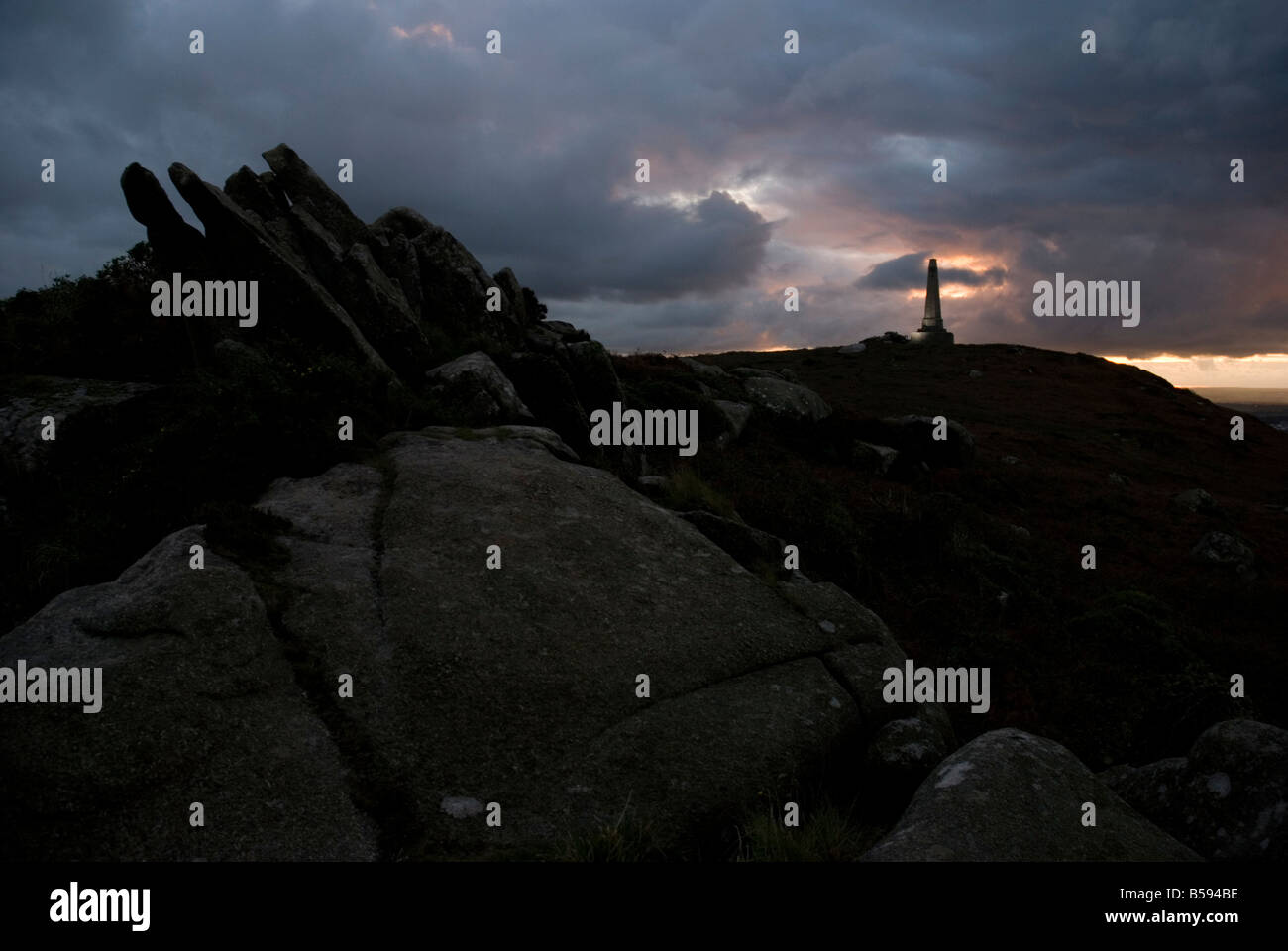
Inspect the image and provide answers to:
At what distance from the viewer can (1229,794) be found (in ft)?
22.6

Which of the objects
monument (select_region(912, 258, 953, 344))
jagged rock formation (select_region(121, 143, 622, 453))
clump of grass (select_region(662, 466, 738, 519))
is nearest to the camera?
clump of grass (select_region(662, 466, 738, 519))

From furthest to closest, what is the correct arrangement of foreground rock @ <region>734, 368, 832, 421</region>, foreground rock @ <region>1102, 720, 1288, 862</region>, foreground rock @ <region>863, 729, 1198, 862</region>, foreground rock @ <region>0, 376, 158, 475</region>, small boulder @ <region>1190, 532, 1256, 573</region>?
foreground rock @ <region>734, 368, 832, 421</region>, small boulder @ <region>1190, 532, 1256, 573</region>, foreground rock @ <region>0, 376, 158, 475</region>, foreground rock @ <region>1102, 720, 1288, 862</region>, foreground rock @ <region>863, 729, 1198, 862</region>

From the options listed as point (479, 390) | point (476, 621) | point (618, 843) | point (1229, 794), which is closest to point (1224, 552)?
point (1229, 794)

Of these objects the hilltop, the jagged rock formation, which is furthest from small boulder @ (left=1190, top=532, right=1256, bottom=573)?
the jagged rock formation

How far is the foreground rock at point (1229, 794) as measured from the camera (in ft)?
21.4

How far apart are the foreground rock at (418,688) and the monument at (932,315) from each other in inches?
3255

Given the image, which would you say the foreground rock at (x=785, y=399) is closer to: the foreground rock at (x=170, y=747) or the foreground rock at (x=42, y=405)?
the foreground rock at (x=42, y=405)

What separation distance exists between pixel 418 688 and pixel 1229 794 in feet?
25.2

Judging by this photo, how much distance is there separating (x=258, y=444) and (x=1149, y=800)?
11.8 metres

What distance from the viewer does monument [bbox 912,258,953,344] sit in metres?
85.1

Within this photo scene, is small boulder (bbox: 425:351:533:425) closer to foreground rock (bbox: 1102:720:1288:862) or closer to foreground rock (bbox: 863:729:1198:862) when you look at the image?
foreground rock (bbox: 863:729:1198:862)

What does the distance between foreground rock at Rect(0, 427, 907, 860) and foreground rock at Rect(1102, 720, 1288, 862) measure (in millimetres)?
2928

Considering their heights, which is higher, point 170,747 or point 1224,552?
point 1224,552

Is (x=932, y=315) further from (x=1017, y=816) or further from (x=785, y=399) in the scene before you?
(x=1017, y=816)
